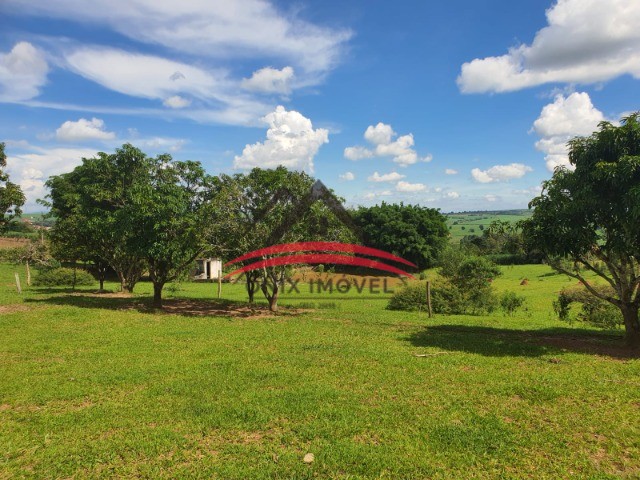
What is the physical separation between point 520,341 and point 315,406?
9915 millimetres

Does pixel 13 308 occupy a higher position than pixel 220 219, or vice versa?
pixel 220 219

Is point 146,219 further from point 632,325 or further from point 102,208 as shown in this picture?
point 632,325

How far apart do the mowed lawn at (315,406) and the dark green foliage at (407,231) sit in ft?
156

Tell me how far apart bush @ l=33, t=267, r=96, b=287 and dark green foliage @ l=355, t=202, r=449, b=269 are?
40666 mm

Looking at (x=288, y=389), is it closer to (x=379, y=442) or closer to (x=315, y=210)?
(x=379, y=442)

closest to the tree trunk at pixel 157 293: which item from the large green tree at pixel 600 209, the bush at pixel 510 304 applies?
the large green tree at pixel 600 209

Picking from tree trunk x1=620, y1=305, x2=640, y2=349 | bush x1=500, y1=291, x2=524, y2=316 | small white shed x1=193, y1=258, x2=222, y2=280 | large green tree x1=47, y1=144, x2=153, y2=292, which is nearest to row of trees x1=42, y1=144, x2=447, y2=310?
large green tree x1=47, y1=144, x2=153, y2=292

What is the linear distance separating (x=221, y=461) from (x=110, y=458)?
179cm

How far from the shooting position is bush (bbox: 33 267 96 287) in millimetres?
36000

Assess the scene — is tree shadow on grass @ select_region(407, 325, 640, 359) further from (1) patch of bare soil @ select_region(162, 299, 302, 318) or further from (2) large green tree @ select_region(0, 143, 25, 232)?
(2) large green tree @ select_region(0, 143, 25, 232)

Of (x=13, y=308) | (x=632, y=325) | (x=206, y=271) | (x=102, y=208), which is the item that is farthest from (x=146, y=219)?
(x=206, y=271)

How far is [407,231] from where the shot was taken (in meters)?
62.2

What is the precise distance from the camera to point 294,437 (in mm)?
6500

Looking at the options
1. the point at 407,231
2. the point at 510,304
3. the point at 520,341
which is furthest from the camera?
the point at 407,231
